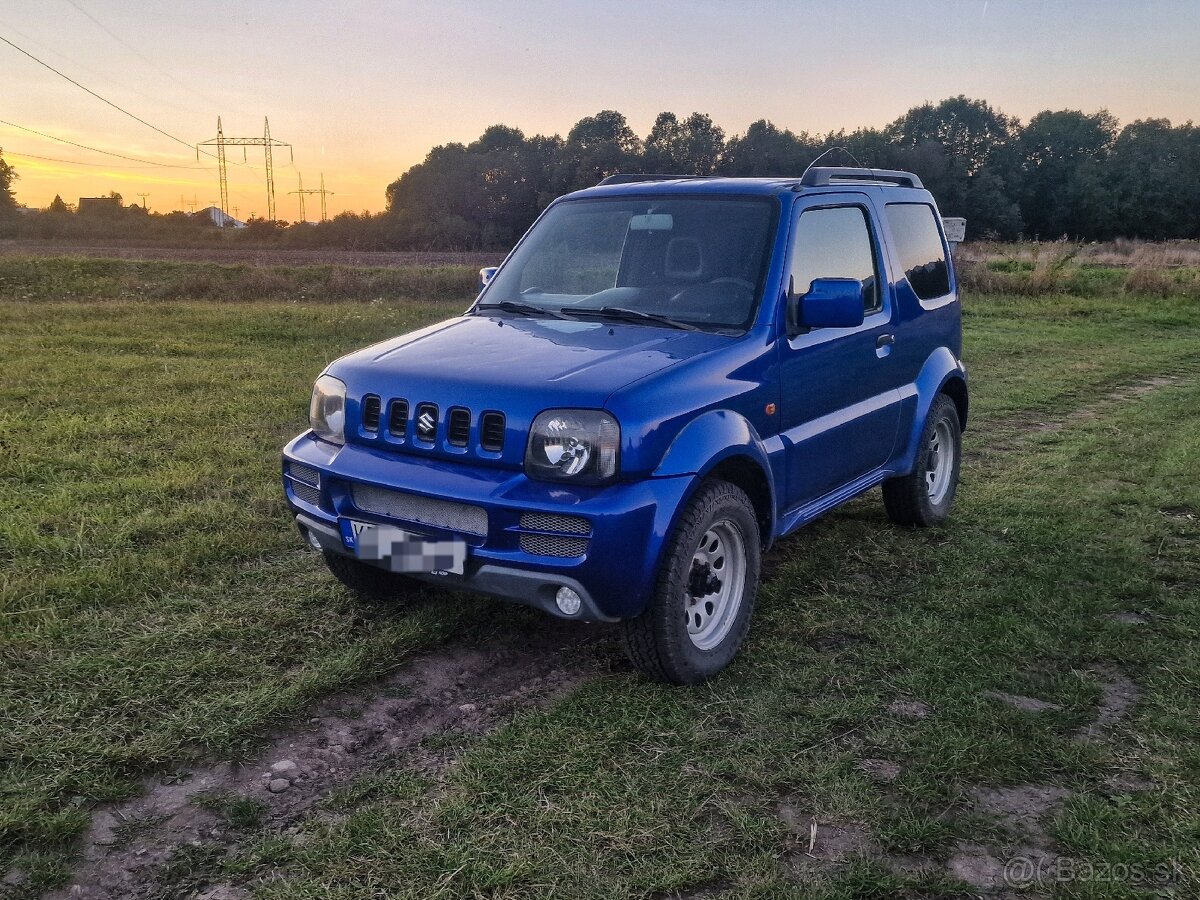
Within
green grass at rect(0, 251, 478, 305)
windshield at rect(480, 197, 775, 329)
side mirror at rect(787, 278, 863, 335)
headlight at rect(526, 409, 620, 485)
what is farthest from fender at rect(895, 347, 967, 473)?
green grass at rect(0, 251, 478, 305)

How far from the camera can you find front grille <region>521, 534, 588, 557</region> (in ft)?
10.6

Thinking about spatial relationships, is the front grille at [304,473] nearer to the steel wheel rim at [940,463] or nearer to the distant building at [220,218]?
the steel wheel rim at [940,463]

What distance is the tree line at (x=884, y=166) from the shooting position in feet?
153

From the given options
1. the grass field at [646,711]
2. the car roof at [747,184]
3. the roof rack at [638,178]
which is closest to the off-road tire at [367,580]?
the grass field at [646,711]

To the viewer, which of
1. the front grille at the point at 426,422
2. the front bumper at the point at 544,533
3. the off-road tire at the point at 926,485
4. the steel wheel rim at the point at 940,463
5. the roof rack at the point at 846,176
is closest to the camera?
the front bumper at the point at 544,533

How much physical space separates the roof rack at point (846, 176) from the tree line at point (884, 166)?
1488 inches

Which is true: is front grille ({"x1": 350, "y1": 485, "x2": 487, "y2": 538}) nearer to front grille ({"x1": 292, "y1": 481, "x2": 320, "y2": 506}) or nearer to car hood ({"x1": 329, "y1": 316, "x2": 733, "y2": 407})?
front grille ({"x1": 292, "y1": 481, "x2": 320, "y2": 506})

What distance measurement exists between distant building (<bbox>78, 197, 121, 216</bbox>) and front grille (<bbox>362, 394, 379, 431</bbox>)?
49.8 meters

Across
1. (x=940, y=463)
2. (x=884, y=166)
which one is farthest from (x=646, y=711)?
(x=884, y=166)

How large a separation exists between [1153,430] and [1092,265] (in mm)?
21273

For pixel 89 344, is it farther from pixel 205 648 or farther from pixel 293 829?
pixel 293 829

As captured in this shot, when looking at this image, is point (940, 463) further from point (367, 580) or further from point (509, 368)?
point (367, 580)

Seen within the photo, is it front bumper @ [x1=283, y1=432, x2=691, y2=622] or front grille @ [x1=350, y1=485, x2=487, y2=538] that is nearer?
front bumper @ [x1=283, y1=432, x2=691, y2=622]

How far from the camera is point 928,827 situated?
2.83 metres
